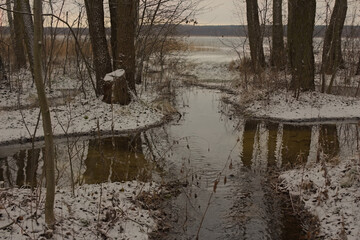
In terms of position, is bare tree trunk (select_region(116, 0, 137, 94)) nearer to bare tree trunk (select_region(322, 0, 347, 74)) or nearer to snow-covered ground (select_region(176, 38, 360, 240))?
snow-covered ground (select_region(176, 38, 360, 240))

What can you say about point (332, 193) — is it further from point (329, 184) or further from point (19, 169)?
point (19, 169)

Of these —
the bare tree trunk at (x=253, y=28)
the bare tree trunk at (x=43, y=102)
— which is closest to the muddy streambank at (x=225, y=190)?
the bare tree trunk at (x=43, y=102)

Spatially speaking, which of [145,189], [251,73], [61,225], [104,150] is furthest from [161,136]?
[251,73]

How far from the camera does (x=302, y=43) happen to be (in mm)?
13180

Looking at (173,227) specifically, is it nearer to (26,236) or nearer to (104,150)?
(26,236)

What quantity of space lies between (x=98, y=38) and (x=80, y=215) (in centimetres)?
870

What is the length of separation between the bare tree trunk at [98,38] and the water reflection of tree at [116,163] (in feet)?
11.5

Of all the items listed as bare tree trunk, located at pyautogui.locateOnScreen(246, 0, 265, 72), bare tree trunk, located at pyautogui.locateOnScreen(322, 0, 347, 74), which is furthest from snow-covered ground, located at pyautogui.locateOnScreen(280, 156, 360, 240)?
bare tree trunk, located at pyautogui.locateOnScreen(246, 0, 265, 72)

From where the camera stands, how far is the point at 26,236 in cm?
427

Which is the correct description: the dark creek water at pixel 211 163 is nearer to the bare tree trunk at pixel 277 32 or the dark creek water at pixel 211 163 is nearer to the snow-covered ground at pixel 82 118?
the snow-covered ground at pixel 82 118

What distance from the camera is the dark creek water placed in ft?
18.3

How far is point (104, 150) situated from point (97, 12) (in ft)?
18.0

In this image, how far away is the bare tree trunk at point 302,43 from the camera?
13.0 meters

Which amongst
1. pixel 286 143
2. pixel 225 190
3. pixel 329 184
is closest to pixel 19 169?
pixel 225 190
